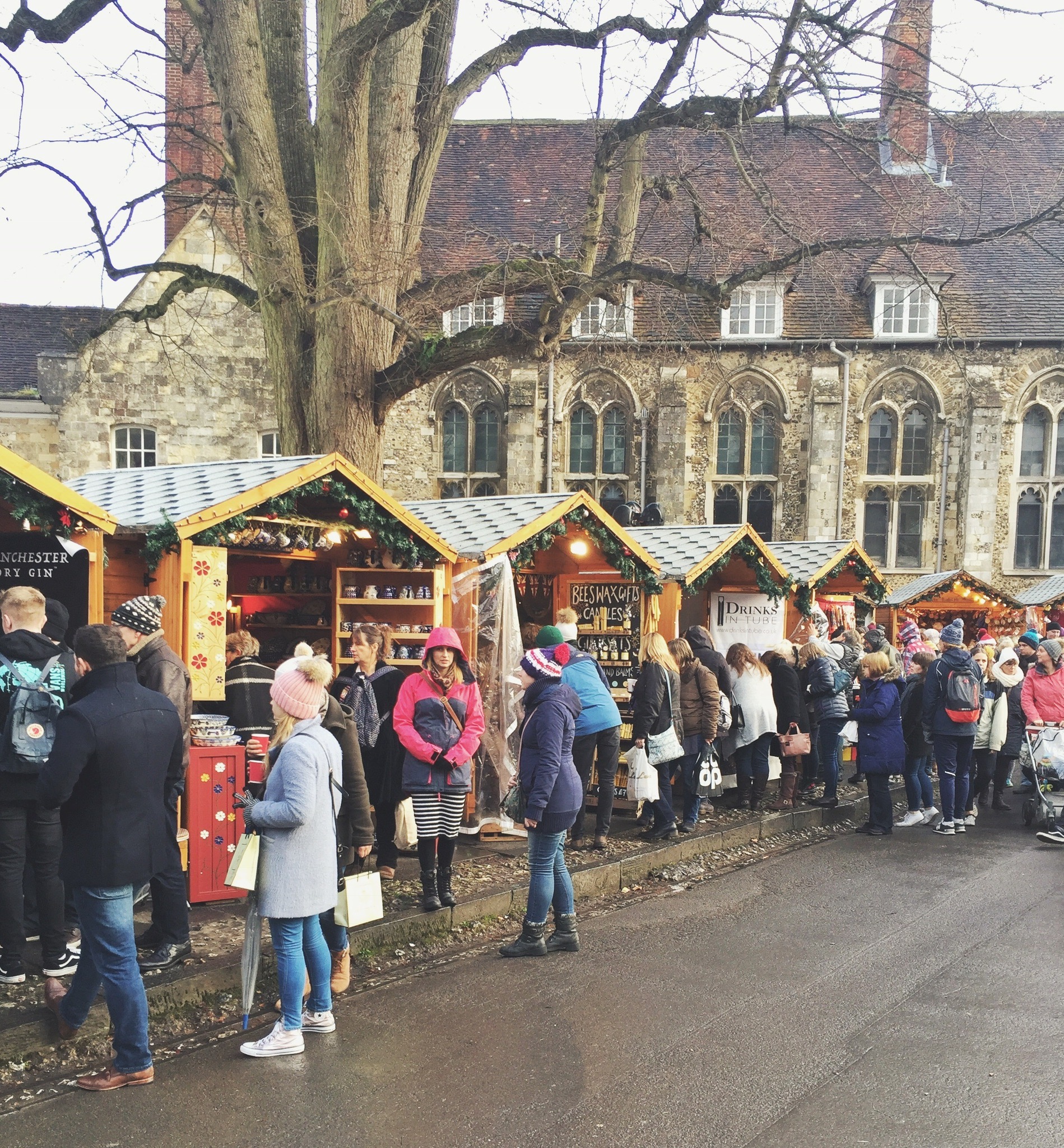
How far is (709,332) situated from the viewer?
27.7 m

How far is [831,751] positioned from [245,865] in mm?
8453

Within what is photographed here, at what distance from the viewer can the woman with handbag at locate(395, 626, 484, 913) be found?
7.11 m

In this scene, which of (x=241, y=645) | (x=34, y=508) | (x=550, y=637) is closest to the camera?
(x=34, y=508)

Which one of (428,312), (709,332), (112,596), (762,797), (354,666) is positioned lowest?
(762,797)

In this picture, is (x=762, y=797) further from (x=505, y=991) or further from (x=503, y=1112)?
(x=503, y=1112)

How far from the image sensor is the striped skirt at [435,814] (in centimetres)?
721

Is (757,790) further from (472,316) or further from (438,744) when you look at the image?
(472,316)

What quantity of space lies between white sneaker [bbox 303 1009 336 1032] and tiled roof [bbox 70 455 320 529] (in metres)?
3.63

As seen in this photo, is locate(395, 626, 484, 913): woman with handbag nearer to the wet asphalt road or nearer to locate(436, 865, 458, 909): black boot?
locate(436, 865, 458, 909): black boot

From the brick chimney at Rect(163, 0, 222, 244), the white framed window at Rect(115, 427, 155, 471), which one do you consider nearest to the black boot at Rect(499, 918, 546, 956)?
the brick chimney at Rect(163, 0, 222, 244)

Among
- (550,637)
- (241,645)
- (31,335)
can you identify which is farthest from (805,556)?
(31,335)

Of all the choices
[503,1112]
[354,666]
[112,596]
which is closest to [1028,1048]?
[503,1112]

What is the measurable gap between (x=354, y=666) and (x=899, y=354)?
904 inches

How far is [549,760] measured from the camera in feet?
21.3
